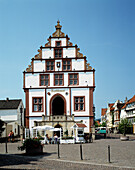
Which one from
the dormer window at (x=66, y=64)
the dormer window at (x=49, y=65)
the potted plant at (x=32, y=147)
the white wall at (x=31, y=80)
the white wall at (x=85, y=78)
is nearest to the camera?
the potted plant at (x=32, y=147)

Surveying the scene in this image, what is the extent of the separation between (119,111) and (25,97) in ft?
219

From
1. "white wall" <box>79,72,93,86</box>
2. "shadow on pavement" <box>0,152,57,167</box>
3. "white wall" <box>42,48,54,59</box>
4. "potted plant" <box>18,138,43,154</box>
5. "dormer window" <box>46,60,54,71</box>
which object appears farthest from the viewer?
"white wall" <box>42,48,54,59</box>

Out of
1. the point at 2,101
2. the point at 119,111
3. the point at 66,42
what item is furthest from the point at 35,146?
the point at 119,111

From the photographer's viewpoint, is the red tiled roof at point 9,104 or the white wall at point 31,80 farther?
the red tiled roof at point 9,104

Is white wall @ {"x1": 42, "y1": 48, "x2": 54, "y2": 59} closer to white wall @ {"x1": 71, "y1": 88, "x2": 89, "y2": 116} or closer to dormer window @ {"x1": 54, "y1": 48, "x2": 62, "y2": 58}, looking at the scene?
dormer window @ {"x1": 54, "y1": 48, "x2": 62, "y2": 58}

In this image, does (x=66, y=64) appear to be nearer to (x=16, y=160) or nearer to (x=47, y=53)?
(x=47, y=53)

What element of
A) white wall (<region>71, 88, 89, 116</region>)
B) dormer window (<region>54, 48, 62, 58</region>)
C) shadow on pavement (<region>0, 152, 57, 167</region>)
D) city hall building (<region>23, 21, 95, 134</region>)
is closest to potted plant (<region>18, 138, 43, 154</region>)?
shadow on pavement (<region>0, 152, 57, 167</region>)

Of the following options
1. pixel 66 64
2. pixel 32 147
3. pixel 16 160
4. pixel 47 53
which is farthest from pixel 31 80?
pixel 16 160

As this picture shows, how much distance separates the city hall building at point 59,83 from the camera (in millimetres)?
42781

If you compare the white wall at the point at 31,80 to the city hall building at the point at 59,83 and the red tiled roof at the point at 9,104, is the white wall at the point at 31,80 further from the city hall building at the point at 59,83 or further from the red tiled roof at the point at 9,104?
the red tiled roof at the point at 9,104

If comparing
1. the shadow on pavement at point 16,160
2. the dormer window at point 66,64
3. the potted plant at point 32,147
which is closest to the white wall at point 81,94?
the dormer window at point 66,64

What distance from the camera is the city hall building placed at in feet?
140

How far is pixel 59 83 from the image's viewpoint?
144 feet

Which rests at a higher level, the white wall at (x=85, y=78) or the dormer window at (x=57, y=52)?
the dormer window at (x=57, y=52)
